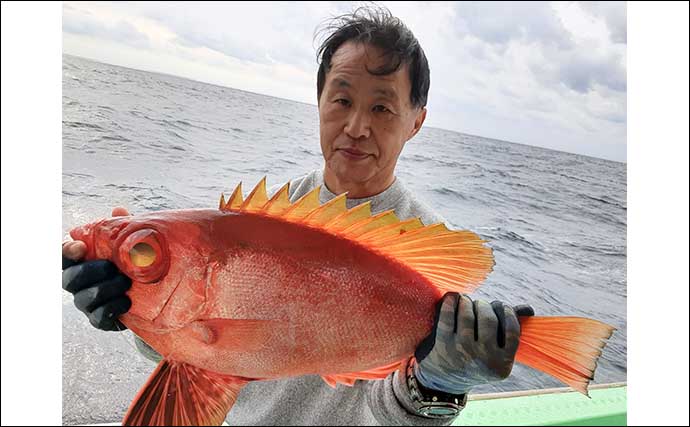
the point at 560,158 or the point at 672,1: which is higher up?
the point at 672,1

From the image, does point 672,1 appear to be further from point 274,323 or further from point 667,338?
point 274,323

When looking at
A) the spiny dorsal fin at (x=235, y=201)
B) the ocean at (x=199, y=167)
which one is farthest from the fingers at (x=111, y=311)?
the ocean at (x=199, y=167)

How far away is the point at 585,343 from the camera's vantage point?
1.69 ft

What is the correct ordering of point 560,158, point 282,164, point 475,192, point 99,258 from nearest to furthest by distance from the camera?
point 99,258 → point 282,164 → point 560,158 → point 475,192

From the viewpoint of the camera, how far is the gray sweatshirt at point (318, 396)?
768 mm

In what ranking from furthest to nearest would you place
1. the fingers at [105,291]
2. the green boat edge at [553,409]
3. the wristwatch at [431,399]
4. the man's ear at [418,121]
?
the green boat edge at [553,409] → the man's ear at [418,121] → the wristwatch at [431,399] → the fingers at [105,291]

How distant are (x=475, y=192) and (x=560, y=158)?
229mm

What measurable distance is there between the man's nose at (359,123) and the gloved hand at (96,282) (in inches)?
13.4

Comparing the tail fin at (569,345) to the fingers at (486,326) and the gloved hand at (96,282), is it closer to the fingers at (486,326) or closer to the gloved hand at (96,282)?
the fingers at (486,326)

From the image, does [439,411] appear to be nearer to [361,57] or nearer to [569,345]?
[569,345]

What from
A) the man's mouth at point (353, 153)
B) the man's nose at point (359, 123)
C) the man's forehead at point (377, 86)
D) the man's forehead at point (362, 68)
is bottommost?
the man's mouth at point (353, 153)

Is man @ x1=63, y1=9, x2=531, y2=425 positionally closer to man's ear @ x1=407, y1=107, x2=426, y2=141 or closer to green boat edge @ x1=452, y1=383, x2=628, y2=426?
man's ear @ x1=407, y1=107, x2=426, y2=141

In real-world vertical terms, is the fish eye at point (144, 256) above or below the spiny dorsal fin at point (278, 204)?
below

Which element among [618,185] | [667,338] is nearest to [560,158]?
[618,185]
